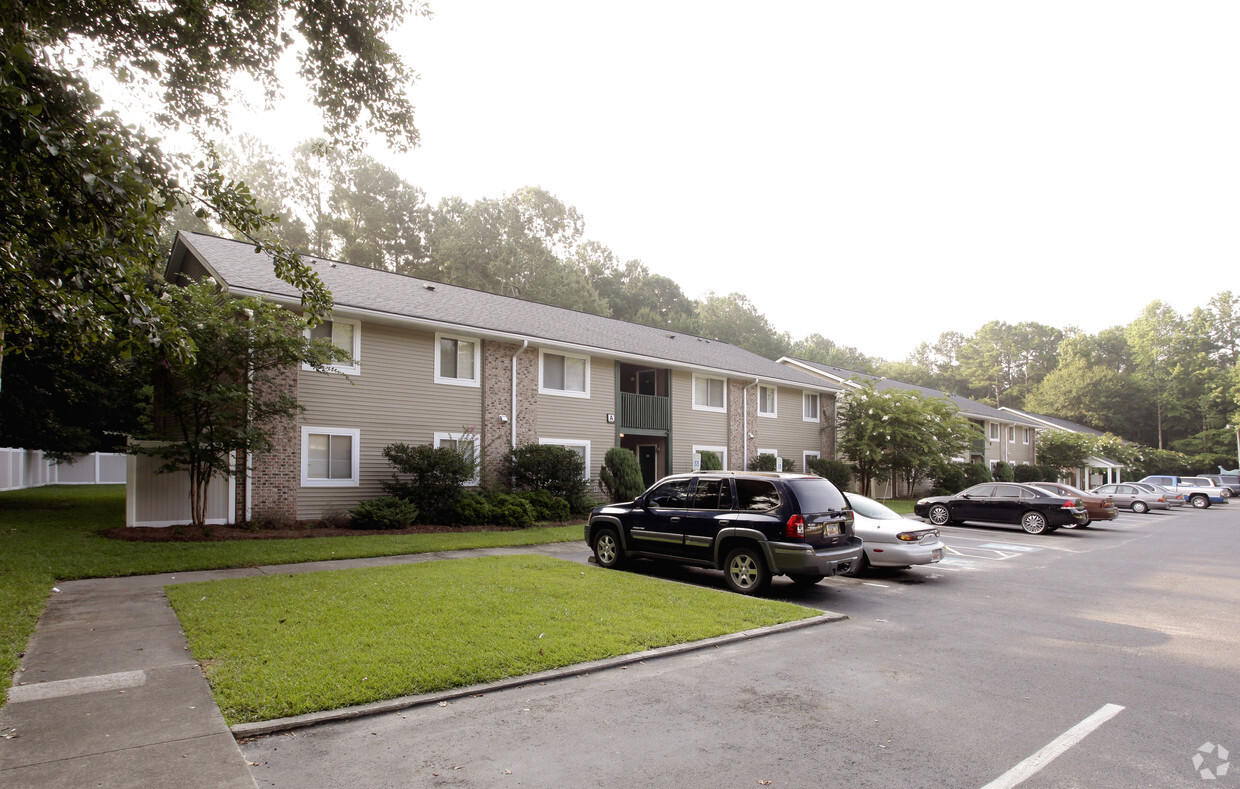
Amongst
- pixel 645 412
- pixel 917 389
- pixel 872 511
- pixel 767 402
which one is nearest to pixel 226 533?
pixel 872 511

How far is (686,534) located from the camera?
10195 mm

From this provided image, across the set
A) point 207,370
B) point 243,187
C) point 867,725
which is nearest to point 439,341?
point 207,370

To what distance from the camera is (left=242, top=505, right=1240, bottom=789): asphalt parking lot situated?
4086mm

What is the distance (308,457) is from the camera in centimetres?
1530

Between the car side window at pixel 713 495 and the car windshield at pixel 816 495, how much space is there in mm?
963

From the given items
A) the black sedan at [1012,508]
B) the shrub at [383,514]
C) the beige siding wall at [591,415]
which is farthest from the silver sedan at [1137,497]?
the shrub at [383,514]

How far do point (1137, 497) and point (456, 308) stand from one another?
32294 millimetres

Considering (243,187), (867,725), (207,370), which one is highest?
(243,187)

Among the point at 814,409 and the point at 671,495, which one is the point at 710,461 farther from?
the point at 671,495

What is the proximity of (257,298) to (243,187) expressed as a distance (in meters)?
8.02

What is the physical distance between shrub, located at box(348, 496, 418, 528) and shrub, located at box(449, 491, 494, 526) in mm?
1095

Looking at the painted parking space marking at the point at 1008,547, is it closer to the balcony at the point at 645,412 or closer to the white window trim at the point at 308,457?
the balcony at the point at 645,412

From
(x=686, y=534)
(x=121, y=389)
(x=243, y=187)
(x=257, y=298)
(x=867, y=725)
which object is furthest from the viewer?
(x=121, y=389)

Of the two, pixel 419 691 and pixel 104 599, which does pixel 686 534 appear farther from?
pixel 104 599
